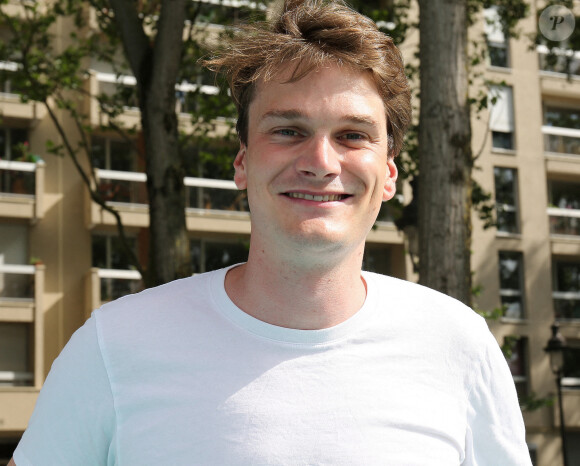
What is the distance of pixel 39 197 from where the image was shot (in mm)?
24547

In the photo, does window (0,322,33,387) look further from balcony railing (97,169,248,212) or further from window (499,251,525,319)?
window (499,251,525,319)

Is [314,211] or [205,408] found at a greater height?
[314,211]

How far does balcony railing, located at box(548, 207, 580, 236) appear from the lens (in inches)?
1188

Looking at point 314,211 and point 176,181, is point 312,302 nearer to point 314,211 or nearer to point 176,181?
point 314,211

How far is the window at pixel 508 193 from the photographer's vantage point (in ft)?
97.9

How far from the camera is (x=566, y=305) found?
98.4 feet

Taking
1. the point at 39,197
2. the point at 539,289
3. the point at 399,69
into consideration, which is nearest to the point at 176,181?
the point at 399,69

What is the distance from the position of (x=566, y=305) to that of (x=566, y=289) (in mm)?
796

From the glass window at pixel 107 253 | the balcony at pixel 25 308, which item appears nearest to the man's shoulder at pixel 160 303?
the balcony at pixel 25 308

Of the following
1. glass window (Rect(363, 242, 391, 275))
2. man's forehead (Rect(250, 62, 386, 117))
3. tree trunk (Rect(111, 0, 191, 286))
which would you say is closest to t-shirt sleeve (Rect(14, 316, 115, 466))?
man's forehead (Rect(250, 62, 386, 117))

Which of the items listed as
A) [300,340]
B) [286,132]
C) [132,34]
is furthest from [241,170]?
[132,34]

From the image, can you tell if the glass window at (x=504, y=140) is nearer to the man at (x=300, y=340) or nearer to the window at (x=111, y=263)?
the window at (x=111, y=263)

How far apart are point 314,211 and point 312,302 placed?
0.22 meters

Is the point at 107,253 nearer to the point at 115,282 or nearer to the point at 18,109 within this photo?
the point at 115,282
